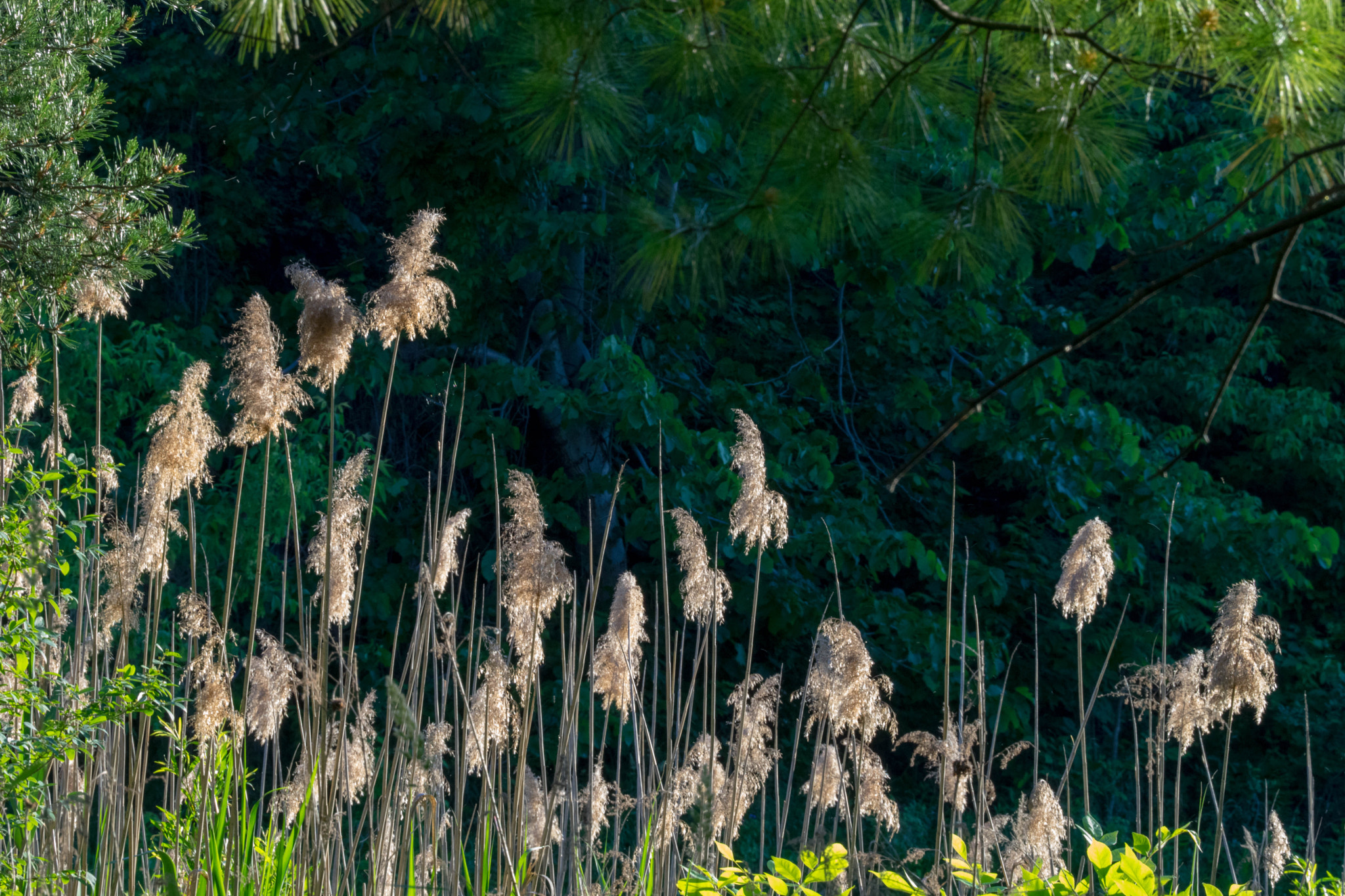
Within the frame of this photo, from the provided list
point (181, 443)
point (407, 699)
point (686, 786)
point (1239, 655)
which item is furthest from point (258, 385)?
point (1239, 655)

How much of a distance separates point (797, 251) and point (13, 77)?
7.06 feet

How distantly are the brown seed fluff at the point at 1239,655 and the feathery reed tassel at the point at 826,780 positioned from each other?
0.83 metres

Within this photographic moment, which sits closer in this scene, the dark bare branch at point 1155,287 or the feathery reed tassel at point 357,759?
the dark bare branch at point 1155,287

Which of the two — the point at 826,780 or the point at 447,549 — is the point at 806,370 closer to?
the point at 826,780

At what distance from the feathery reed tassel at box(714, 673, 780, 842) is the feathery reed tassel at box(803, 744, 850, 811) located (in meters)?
0.14

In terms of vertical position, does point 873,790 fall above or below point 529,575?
below

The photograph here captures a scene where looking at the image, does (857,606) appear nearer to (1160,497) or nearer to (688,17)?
(1160,497)

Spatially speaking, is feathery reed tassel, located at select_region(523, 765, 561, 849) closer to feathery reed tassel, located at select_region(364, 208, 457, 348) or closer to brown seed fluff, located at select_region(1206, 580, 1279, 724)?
feathery reed tassel, located at select_region(364, 208, 457, 348)

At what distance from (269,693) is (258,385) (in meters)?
0.70

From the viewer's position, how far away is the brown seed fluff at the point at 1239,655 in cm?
253

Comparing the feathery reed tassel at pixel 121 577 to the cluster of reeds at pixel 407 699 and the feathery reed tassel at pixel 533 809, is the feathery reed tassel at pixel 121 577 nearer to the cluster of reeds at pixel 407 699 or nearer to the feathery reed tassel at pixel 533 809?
the cluster of reeds at pixel 407 699

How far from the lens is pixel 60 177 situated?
286 centimetres

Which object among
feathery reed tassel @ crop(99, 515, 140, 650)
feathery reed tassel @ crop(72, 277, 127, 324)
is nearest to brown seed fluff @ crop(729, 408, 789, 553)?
feathery reed tassel @ crop(99, 515, 140, 650)

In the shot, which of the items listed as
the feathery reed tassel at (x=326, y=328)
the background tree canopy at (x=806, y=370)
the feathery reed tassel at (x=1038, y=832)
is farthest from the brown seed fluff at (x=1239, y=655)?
the feathery reed tassel at (x=326, y=328)
